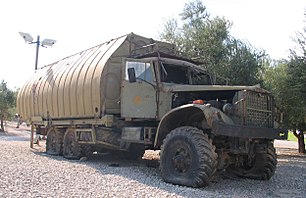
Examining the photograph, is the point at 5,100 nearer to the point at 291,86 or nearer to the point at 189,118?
the point at 291,86

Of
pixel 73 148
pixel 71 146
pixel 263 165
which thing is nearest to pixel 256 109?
pixel 263 165

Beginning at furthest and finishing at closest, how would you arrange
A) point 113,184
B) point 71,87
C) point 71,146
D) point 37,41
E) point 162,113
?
point 37,41 → point 71,146 → point 71,87 → point 162,113 → point 113,184

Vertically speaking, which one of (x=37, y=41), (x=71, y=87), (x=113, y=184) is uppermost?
(x=37, y=41)

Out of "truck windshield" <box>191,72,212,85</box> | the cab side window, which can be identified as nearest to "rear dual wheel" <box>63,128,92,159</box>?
the cab side window

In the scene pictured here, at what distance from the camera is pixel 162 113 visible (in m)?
9.55

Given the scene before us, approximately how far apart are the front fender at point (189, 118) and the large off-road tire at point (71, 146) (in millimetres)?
Result: 4522

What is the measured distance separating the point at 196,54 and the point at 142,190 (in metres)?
11.0

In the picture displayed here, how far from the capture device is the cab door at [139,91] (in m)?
9.77

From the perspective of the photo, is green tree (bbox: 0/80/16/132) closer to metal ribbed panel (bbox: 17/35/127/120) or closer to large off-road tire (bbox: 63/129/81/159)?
metal ribbed panel (bbox: 17/35/127/120)

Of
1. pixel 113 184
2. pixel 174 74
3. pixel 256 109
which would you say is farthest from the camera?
pixel 174 74

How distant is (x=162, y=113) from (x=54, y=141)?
6.72 meters

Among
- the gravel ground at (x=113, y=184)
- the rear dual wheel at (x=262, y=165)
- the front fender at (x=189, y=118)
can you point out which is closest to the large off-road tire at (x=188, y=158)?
the gravel ground at (x=113, y=184)

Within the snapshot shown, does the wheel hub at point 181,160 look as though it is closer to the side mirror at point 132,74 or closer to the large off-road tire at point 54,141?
the side mirror at point 132,74

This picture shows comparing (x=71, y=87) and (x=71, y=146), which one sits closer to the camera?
(x=71, y=87)
